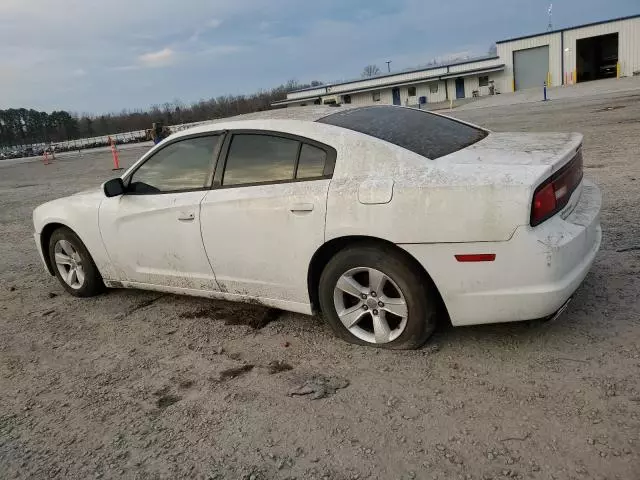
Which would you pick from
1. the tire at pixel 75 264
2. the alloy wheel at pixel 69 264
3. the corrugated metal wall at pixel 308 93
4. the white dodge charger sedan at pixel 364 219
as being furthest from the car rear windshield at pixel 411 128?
the corrugated metal wall at pixel 308 93

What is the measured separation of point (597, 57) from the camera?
48.4 meters

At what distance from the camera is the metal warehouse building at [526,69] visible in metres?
42.5

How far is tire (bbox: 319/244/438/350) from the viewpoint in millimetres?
3133

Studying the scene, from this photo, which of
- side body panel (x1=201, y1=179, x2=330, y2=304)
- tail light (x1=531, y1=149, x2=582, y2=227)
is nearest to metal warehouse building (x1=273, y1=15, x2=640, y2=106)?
side body panel (x1=201, y1=179, x2=330, y2=304)

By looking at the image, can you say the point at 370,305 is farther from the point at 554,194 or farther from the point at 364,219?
the point at 554,194

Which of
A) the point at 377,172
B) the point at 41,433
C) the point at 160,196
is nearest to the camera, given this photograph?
the point at 41,433

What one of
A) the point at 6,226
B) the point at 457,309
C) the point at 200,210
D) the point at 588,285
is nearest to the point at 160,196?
the point at 200,210

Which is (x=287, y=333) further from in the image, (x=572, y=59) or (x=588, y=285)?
(x=572, y=59)

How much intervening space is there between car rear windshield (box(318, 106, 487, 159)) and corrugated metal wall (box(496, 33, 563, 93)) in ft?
154

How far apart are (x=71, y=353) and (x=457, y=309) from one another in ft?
9.41

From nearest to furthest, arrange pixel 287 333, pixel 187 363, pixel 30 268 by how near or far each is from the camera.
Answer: pixel 187 363 < pixel 287 333 < pixel 30 268

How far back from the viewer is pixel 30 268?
6.54 m

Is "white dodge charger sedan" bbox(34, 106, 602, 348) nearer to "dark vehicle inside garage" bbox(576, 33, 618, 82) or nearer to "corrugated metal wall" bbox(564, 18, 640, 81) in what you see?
"corrugated metal wall" bbox(564, 18, 640, 81)

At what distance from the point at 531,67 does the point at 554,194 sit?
49150 millimetres
